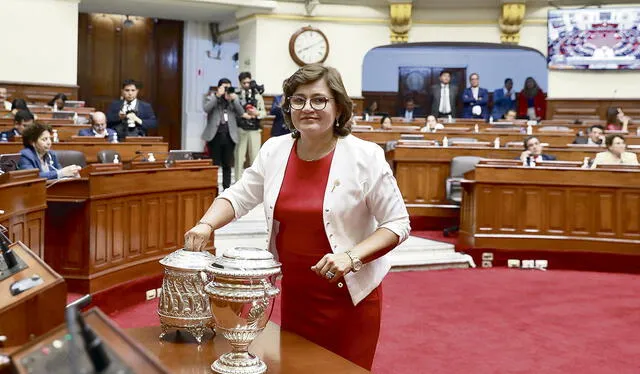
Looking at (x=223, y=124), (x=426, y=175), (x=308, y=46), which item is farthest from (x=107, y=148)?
(x=308, y=46)

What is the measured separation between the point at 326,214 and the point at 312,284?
0.20 meters

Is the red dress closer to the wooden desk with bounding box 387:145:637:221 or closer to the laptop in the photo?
the laptop

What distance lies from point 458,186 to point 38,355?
6836mm

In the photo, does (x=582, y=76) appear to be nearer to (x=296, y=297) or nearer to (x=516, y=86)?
(x=516, y=86)

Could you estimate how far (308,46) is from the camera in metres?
12.4

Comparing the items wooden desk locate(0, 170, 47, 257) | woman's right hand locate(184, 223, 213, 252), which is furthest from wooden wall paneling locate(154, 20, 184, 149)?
woman's right hand locate(184, 223, 213, 252)

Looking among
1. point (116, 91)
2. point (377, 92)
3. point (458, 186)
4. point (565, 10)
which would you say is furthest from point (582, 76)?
point (116, 91)

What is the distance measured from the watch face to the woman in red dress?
10.6m

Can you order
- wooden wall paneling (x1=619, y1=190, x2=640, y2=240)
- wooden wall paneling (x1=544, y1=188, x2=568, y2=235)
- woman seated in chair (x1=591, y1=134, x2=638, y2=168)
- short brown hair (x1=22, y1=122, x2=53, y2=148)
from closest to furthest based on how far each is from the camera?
short brown hair (x1=22, y1=122, x2=53, y2=148) → wooden wall paneling (x1=619, y1=190, x2=640, y2=240) → wooden wall paneling (x1=544, y1=188, x2=568, y2=235) → woman seated in chair (x1=591, y1=134, x2=638, y2=168)

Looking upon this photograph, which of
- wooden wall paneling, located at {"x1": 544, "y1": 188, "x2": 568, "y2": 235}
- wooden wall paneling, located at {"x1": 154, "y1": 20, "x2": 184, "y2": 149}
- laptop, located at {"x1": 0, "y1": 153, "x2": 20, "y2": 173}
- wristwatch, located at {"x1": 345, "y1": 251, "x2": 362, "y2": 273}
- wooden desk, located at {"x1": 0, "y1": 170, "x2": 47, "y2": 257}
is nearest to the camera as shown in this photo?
wristwatch, located at {"x1": 345, "y1": 251, "x2": 362, "y2": 273}

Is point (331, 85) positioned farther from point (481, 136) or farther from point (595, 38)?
point (595, 38)

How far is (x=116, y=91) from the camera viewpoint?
1373 centimetres

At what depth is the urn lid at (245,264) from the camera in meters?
1.48

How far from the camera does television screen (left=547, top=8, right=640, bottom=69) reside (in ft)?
39.4
